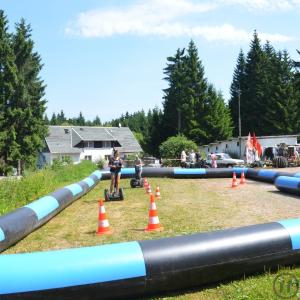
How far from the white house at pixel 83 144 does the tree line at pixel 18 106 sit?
2109cm

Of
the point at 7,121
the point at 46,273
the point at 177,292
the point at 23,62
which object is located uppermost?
the point at 23,62

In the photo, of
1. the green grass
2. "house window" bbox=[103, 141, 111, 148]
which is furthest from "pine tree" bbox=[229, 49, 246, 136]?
the green grass

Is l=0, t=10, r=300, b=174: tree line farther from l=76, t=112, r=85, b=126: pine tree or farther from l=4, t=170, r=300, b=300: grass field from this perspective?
l=76, t=112, r=85, b=126: pine tree

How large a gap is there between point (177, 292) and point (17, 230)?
13.6ft

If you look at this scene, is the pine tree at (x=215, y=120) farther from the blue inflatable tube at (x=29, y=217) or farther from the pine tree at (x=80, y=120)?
the pine tree at (x=80, y=120)

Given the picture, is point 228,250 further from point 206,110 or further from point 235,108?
point 235,108

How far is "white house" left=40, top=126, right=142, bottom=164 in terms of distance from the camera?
68.6 metres

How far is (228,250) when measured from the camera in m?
5.79

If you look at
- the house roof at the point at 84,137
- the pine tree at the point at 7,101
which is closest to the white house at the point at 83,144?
the house roof at the point at 84,137

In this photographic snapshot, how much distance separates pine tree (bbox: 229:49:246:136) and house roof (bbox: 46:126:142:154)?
1769 centimetres

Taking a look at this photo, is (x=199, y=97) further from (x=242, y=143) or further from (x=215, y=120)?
(x=242, y=143)

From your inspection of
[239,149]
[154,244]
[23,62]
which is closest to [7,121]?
[23,62]

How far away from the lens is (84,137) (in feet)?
228

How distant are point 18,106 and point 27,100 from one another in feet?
3.79
